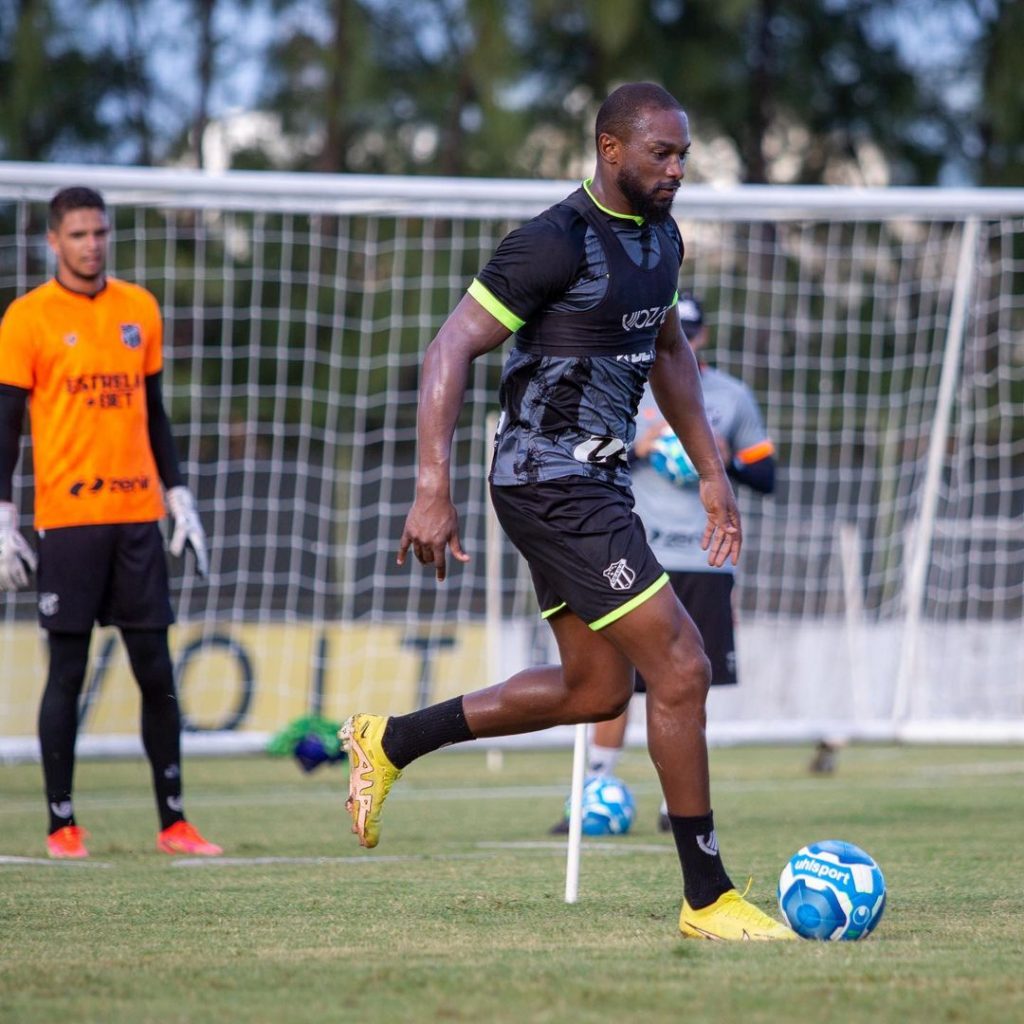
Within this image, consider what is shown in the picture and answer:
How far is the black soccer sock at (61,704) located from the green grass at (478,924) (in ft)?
1.18

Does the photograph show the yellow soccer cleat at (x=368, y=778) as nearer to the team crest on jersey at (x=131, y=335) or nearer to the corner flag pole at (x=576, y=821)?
the corner flag pole at (x=576, y=821)

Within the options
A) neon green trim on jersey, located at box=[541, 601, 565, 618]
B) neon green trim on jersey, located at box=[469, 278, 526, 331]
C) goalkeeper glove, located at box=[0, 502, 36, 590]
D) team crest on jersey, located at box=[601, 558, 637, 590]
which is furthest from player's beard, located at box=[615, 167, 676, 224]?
goalkeeper glove, located at box=[0, 502, 36, 590]

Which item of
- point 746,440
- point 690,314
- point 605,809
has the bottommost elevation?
point 605,809

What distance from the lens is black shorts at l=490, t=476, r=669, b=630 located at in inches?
174

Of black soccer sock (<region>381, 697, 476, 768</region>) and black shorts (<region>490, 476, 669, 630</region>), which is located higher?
black shorts (<region>490, 476, 669, 630</region>)

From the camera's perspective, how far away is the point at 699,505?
7605mm

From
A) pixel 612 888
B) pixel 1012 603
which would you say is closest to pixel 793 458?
pixel 1012 603

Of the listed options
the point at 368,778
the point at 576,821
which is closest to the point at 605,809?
the point at 576,821

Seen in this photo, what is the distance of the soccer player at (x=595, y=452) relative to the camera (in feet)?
14.3

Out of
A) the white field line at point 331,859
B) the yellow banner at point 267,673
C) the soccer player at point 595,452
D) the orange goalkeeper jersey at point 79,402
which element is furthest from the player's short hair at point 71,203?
the yellow banner at point 267,673

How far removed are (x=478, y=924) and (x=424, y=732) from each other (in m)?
0.65

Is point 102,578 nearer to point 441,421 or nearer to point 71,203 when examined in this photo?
point 71,203

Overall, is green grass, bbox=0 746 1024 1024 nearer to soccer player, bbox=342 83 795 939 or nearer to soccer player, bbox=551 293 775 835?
soccer player, bbox=342 83 795 939

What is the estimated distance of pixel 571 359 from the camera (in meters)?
4.55
